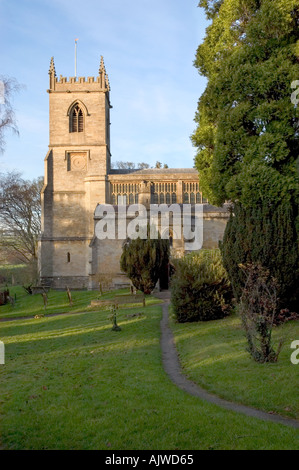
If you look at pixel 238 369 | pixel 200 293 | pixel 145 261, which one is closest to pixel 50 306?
pixel 145 261

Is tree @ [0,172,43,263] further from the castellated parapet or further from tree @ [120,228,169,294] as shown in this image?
tree @ [120,228,169,294]

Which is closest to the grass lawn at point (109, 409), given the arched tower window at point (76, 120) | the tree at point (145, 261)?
the tree at point (145, 261)

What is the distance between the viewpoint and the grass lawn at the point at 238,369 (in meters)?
6.16

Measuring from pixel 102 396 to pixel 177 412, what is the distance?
142cm

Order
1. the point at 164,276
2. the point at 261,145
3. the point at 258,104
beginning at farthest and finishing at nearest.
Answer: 1. the point at 164,276
2. the point at 258,104
3. the point at 261,145

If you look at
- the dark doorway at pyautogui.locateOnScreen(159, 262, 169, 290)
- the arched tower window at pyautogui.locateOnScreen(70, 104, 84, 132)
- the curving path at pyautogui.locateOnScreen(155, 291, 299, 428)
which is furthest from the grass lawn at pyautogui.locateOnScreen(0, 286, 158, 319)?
the arched tower window at pyautogui.locateOnScreen(70, 104, 84, 132)

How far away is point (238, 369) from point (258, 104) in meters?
7.59

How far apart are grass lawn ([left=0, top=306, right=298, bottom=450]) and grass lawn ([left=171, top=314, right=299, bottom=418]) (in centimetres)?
68

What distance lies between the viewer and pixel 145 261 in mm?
22000

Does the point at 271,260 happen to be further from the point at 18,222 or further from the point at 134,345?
the point at 18,222

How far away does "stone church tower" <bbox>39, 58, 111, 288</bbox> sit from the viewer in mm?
32438

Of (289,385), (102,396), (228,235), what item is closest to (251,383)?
(289,385)

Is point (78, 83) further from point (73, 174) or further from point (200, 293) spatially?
point (200, 293)

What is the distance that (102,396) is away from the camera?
251 inches
